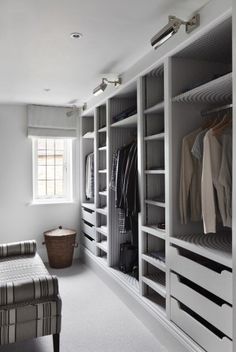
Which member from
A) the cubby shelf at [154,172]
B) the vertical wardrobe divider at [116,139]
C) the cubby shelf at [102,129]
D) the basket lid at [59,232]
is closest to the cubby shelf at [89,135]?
the cubby shelf at [102,129]

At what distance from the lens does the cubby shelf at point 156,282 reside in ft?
7.79

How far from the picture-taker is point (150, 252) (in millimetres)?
2699

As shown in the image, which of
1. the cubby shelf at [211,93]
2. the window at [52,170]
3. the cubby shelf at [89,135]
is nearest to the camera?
the cubby shelf at [211,93]

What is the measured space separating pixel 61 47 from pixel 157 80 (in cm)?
88

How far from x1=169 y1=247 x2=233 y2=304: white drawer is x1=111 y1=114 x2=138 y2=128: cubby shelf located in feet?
4.29

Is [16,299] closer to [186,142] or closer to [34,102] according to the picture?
[186,142]

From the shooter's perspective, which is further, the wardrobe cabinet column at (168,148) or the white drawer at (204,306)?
the wardrobe cabinet column at (168,148)

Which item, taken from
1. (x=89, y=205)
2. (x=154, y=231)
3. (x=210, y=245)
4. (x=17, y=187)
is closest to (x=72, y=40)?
(x=154, y=231)

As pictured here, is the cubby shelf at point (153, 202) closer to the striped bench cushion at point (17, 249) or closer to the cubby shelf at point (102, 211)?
the cubby shelf at point (102, 211)

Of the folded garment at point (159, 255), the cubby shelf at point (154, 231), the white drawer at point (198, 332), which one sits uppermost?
the cubby shelf at point (154, 231)

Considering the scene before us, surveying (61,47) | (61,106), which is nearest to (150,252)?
(61,47)

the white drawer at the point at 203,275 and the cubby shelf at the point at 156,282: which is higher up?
the white drawer at the point at 203,275

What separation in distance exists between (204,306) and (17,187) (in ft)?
10.9

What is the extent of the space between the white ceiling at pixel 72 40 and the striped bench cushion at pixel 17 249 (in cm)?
175
